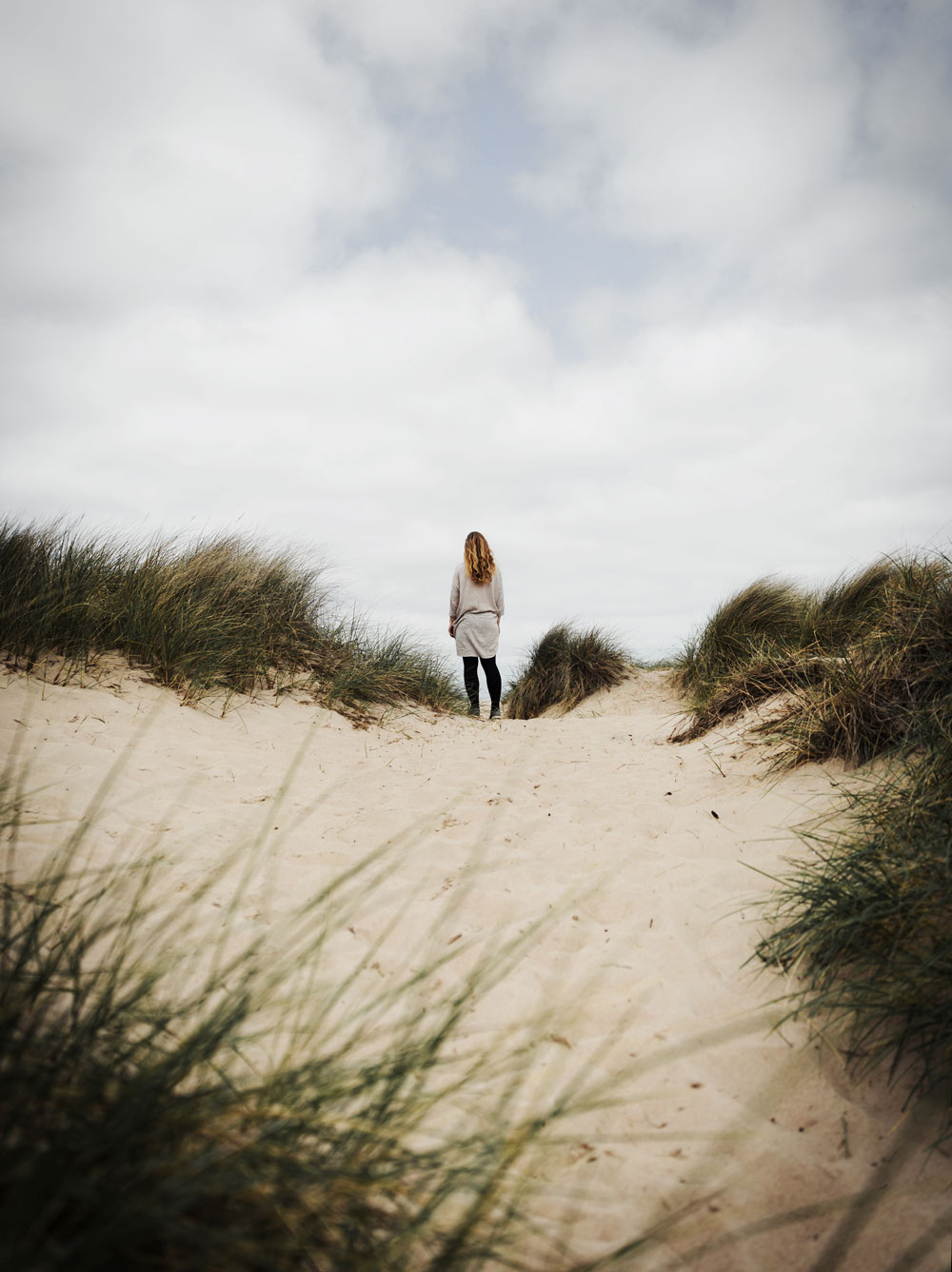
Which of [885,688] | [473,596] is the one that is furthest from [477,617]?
[885,688]

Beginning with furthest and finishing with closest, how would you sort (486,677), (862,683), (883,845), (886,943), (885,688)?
(486,677), (862,683), (885,688), (883,845), (886,943)

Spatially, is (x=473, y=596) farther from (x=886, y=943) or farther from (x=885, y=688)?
(x=886, y=943)

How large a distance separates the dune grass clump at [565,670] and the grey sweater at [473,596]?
1.17m

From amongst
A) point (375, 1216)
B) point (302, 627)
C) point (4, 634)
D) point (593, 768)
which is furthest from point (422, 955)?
point (302, 627)

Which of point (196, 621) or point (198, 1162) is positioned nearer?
point (198, 1162)

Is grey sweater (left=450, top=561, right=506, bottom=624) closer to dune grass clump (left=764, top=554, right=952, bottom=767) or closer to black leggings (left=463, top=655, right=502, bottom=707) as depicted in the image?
black leggings (left=463, top=655, right=502, bottom=707)

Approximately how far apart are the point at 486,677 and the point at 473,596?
1.08 m

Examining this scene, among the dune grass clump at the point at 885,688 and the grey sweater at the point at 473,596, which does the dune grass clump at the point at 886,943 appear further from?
the grey sweater at the point at 473,596

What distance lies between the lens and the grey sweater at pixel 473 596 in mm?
8805

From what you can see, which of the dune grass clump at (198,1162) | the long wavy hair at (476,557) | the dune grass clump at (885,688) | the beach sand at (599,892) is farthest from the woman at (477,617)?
the dune grass clump at (198,1162)

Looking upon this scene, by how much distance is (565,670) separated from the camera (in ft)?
30.8

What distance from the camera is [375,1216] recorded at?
3.60 feet

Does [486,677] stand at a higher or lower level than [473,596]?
lower

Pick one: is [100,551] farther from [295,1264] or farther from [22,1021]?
[295,1264]
